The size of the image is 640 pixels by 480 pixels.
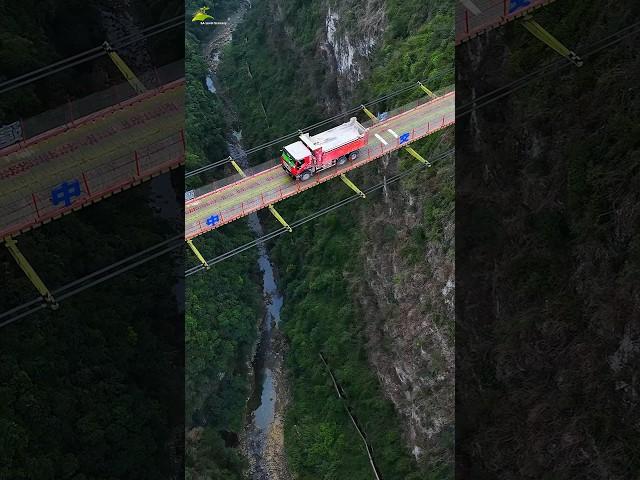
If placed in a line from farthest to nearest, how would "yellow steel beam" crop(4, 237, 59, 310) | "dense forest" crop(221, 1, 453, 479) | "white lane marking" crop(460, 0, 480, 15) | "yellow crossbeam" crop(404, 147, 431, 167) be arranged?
"dense forest" crop(221, 1, 453, 479) < "yellow crossbeam" crop(404, 147, 431, 167) < "white lane marking" crop(460, 0, 480, 15) < "yellow steel beam" crop(4, 237, 59, 310)

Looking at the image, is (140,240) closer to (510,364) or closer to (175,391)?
(175,391)

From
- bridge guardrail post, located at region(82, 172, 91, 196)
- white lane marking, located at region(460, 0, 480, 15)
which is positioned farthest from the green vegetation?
white lane marking, located at region(460, 0, 480, 15)

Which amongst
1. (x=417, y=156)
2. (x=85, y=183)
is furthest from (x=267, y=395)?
(x=85, y=183)

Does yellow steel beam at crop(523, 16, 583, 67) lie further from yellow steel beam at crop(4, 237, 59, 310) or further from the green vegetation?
yellow steel beam at crop(4, 237, 59, 310)

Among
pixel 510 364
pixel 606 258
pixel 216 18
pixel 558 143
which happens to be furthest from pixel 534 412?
pixel 216 18

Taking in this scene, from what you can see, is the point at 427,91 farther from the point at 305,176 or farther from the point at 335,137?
the point at 305,176

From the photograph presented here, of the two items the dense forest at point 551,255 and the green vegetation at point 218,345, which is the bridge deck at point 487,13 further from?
the green vegetation at point 218,345

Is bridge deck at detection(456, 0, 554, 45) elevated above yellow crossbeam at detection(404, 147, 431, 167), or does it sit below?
below

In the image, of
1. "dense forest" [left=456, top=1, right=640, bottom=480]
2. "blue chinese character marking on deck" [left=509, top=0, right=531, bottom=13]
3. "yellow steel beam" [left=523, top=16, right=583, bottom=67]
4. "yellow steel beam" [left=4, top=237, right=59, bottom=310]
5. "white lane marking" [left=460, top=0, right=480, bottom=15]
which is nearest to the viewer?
"dense forest" [left=456, top=1, right=640, bottom=480]
